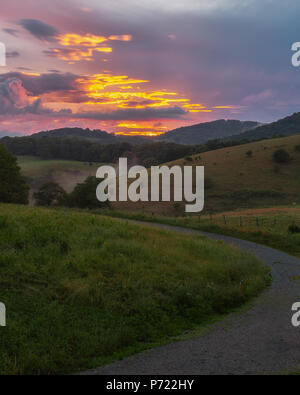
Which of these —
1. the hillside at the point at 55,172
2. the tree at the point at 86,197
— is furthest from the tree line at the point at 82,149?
the tree at the point at 86,197

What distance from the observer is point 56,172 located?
14288cm

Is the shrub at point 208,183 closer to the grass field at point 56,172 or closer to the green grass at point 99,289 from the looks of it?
the grass field at point 56,172

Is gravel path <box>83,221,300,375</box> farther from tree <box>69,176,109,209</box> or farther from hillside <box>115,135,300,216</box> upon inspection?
hillside <box>115,135,300,216</box>

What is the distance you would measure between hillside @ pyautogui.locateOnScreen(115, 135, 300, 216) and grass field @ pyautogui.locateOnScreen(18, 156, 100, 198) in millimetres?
42703

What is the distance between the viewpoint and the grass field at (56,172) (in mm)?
128000

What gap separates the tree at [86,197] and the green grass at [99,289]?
34829 mm

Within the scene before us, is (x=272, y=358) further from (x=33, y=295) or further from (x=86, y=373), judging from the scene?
(x=33, y=295)

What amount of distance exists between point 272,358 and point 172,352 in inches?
106

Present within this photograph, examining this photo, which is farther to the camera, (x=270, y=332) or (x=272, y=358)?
(x=270, y=332)

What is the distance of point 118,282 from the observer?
595 inches

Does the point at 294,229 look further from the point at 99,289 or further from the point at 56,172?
the point at 56,172

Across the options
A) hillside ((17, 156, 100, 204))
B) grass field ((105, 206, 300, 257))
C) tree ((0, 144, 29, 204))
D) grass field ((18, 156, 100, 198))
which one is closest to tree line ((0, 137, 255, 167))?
grass field ((18, 156, 100, 198))

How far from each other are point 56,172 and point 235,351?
138286 mm

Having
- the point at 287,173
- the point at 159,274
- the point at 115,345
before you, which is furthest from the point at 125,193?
the point at 115,345
